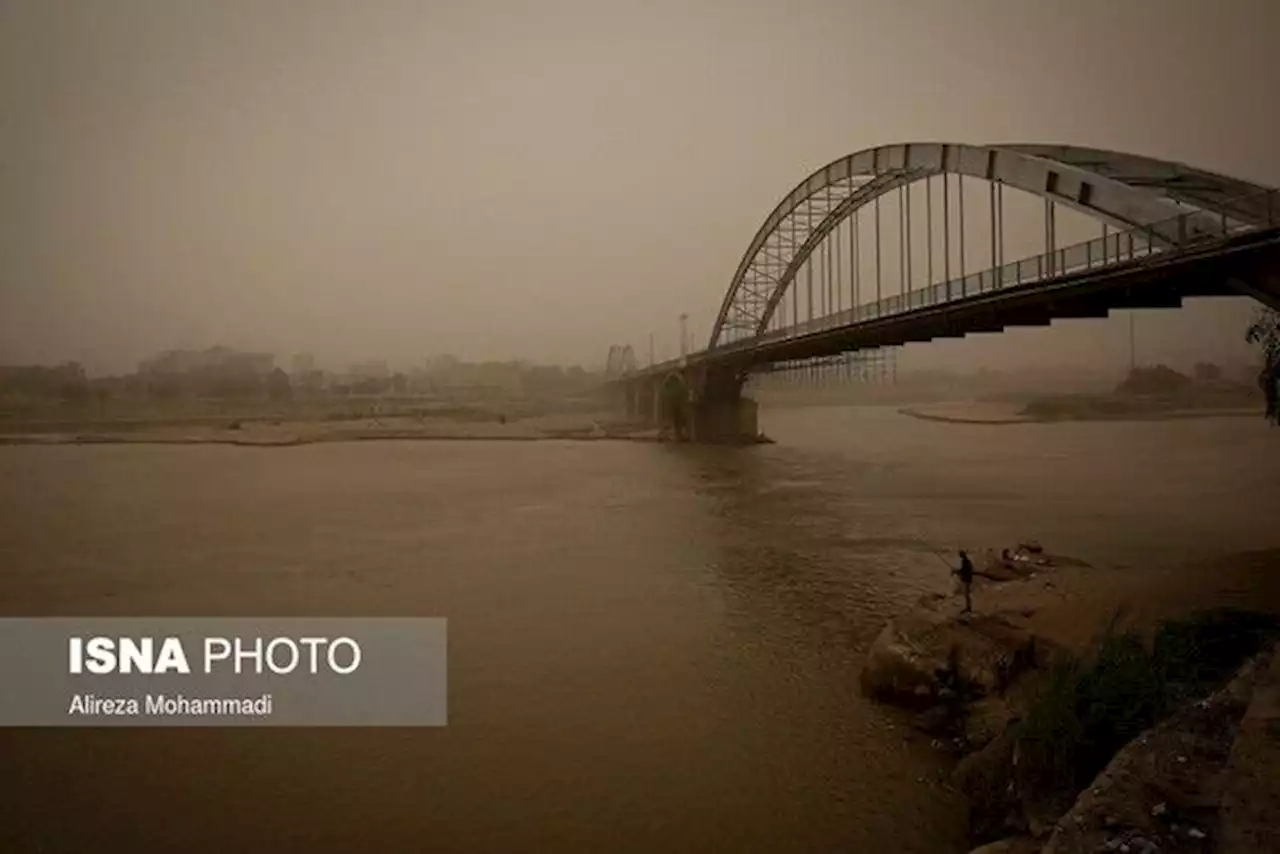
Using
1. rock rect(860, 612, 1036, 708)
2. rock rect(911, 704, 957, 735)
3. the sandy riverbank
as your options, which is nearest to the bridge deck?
the sandy riverbank

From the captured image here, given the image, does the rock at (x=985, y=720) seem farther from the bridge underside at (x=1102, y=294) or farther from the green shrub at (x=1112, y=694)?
the bridge underside at (x=1102, y=294)

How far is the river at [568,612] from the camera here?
13.5 feet

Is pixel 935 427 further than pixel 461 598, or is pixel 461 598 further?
pixel 935 427

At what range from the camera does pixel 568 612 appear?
7.73 metres

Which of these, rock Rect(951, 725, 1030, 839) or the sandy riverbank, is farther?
the sandy riverbank

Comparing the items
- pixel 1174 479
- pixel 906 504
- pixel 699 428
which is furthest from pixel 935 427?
pixel 906 504

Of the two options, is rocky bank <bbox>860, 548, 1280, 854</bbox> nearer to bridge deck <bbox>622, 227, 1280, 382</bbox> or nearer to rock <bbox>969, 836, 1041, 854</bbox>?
rock <bbox>969, 836, 1041, 854</bbox>

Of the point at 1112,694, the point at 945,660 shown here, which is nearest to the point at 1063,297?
the point at 945,660

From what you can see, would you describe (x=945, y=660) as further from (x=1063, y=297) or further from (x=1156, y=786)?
(x=1063, y=297)

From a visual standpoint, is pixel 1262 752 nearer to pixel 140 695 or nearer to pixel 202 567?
pixel 140 695

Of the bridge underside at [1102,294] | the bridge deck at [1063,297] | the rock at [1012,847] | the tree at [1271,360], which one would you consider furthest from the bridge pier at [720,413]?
the rock at [1012,847]

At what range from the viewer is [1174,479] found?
53.0 ft

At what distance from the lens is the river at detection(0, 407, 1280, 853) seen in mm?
4102

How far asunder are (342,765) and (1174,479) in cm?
1597
